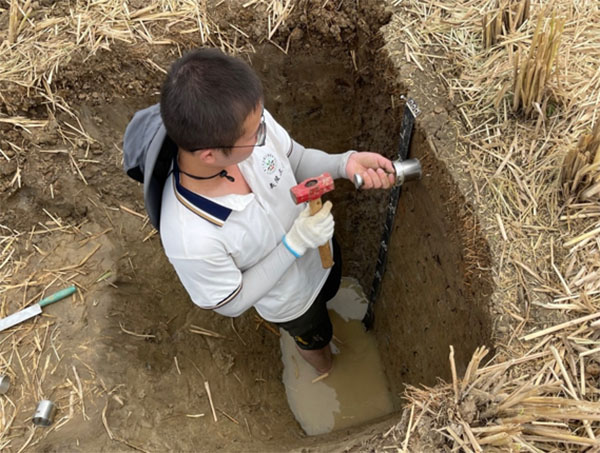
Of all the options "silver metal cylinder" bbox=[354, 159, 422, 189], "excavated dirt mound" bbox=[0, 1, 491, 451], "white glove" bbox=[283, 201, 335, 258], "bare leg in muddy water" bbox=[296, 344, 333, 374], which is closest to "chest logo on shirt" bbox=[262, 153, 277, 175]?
"white glove" bbox=[283, 201, 335, 258]

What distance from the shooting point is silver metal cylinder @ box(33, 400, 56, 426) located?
7.28 ft

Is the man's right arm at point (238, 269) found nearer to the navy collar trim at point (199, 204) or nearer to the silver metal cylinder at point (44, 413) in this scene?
the navy collar trim at point (199, 204)

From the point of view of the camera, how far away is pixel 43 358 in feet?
8.05

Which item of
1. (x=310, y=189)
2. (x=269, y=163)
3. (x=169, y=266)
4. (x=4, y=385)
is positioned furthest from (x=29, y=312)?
(x=310, y=189)

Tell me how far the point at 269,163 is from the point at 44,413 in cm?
166

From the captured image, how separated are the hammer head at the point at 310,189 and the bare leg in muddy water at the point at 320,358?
5.43ft

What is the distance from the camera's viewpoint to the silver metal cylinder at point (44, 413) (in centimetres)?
222

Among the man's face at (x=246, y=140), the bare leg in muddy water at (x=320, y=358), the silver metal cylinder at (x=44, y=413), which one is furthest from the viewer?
the bare leg in muddy water at (x=320, y=358)

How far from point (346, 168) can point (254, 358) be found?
1763 millimetres

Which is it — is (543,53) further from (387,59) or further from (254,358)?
(254,358)

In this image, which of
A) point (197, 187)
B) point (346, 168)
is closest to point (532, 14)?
point (346, 168)

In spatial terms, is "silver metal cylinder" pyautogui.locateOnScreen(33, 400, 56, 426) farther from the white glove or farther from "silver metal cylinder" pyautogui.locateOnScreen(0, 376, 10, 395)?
the white glove

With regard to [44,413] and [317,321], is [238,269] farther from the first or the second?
[44,413]

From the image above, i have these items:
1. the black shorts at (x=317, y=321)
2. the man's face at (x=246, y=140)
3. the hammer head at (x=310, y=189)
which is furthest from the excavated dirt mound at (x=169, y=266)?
the man's face at (x=246, y=140)
